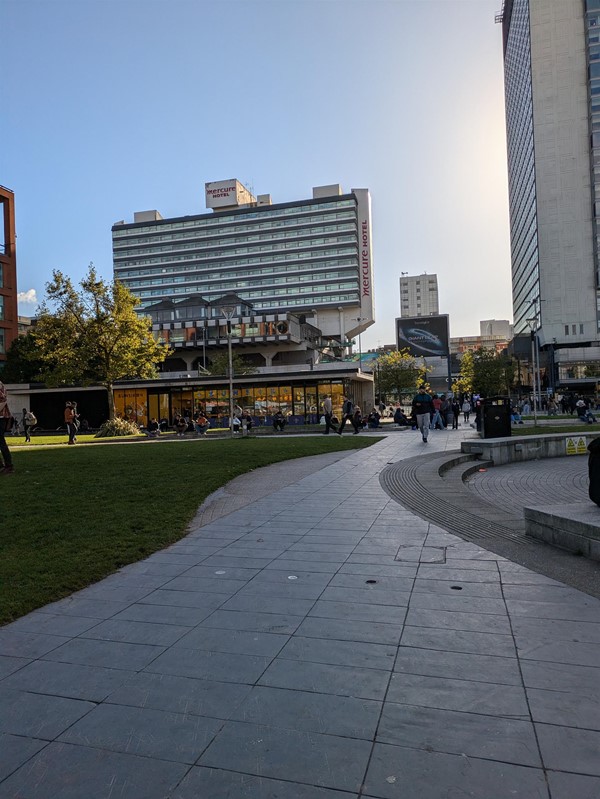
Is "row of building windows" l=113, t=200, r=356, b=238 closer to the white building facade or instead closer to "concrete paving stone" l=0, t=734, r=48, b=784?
the white building facade

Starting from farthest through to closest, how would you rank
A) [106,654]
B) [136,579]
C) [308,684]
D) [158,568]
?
[158,568]
[136,579]
[106,654]
[308,684]

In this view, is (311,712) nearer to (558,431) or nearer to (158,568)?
(158,568)

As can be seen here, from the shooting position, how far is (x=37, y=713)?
262 centimetres

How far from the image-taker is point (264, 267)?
112 meters

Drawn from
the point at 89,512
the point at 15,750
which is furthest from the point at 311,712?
the point at 89,512

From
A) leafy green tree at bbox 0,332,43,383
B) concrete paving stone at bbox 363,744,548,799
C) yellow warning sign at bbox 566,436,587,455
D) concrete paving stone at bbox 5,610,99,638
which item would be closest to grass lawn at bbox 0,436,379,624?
concrete paving stone at bbox 5,610,99,638

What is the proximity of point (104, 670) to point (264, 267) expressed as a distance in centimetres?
11339

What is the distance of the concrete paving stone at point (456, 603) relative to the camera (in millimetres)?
3779

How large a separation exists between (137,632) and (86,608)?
722 millimetres

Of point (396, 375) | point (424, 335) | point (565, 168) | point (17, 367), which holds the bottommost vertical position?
point (396, 375)

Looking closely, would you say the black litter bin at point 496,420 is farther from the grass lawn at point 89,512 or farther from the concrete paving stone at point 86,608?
the concrete paving stone at point 86,608

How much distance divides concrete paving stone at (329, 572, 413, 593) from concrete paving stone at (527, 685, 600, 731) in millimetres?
1602

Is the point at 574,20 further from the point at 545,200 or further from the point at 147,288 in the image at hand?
the point at 147,288

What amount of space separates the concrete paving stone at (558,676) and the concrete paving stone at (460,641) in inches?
6.7
